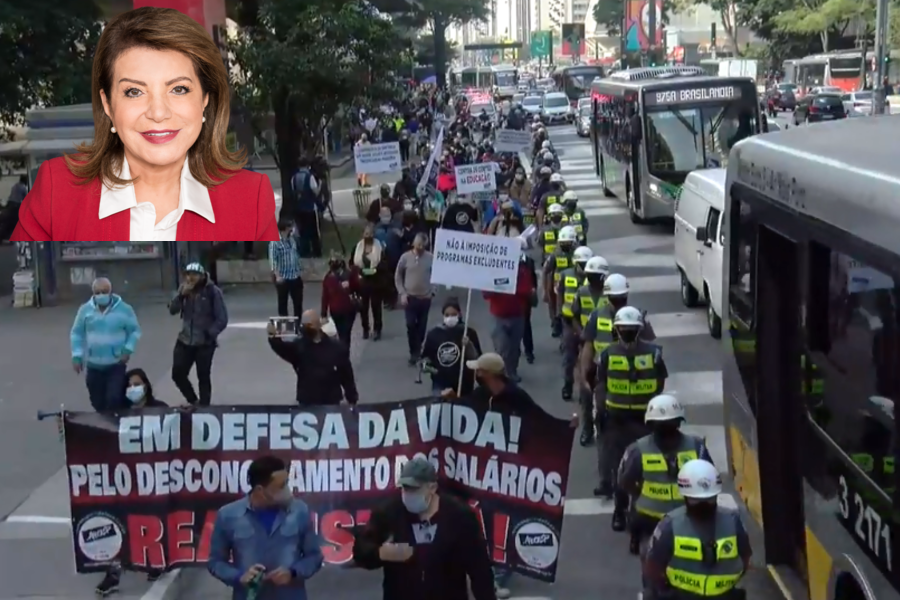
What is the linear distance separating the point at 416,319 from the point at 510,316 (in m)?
2.24

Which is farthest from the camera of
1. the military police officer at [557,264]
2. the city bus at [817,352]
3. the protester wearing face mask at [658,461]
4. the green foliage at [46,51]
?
the military police officer at [557,264]

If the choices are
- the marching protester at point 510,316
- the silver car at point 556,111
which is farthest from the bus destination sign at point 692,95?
the silver car at point 556,111

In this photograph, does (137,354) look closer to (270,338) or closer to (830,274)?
(270,338)

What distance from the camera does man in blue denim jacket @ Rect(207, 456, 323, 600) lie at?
6.34 m

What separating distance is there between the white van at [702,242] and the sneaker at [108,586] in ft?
26.2

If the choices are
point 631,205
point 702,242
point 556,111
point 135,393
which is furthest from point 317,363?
point 556,111

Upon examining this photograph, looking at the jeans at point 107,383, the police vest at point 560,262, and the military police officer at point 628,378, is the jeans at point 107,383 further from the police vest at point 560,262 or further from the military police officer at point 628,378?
the police vest at point 560,262

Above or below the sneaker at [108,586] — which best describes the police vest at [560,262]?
above

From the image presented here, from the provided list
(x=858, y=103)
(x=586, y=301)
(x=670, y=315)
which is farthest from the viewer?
(x=858, y=103)

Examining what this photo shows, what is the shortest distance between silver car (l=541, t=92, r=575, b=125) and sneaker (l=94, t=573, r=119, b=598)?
5827 centimetres

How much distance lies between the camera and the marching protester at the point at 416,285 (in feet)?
48.1

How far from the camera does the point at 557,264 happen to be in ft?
46.0

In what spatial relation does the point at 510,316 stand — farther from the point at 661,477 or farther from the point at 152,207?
the point at 152,207

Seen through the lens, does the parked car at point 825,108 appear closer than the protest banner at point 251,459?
No
